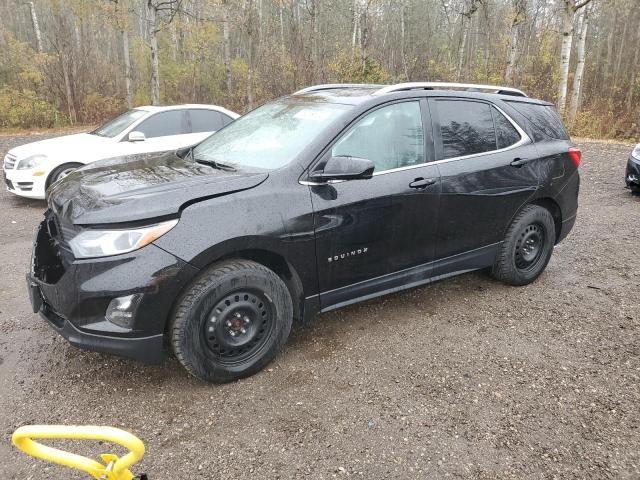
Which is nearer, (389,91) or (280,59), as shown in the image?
(389,91)

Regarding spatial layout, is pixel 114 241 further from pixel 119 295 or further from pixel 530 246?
pixel 530 246

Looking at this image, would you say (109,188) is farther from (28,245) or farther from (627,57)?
(627,57)

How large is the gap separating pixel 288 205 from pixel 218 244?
52 centimetres

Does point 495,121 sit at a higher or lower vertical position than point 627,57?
lower

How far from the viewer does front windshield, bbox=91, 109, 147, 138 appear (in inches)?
317

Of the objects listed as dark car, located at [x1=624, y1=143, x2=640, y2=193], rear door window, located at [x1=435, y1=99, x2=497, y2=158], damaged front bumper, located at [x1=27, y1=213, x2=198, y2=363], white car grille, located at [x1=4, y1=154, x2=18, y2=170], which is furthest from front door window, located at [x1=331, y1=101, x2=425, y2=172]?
white car grille, located at [x1=4, y1=154, x2=18, y2=170]

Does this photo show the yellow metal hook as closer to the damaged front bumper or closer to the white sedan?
the damaged front bumper

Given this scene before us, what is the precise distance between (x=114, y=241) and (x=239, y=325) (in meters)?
0.88

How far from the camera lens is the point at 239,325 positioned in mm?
3000

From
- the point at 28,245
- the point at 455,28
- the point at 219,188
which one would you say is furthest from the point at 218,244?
the point at 455,28

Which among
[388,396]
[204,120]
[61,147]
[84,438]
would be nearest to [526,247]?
[388,396]

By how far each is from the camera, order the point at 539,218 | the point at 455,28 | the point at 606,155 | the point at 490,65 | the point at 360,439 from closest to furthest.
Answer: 1. the point at 360,439
2. the point at 539,218
3. the point at 606,155
4. the point at 490,65
5. the point at 455,28

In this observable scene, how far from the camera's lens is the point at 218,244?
2781mm

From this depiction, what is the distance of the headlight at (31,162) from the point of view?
23.8 ft
